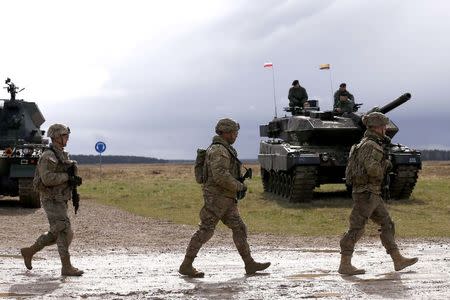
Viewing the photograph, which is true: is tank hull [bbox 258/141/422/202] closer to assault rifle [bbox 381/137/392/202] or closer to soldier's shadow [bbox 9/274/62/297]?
assault rifle [bbox 381/137/392/202]

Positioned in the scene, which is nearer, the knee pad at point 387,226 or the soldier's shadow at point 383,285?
the soldier's shadow at point 383,285

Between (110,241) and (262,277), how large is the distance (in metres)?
5.14

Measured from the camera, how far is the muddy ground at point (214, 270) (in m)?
7.24

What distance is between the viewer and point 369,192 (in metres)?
8.52

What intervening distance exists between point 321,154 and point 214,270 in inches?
480

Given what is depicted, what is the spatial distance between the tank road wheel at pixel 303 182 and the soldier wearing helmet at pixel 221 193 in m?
11.6

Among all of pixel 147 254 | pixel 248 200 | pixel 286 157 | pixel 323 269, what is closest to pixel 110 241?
pixel 147 254

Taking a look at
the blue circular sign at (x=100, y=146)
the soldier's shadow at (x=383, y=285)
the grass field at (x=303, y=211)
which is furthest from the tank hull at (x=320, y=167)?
the blue circular sign at (x=100, y=146)

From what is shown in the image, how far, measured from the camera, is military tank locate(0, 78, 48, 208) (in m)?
18.9

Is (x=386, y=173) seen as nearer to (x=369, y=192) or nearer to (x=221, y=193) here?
(x=369, y=192)

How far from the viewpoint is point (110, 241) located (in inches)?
505

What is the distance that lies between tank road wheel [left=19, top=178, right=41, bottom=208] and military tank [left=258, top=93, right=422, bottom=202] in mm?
7088

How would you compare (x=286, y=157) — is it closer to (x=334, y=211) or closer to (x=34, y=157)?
(x=334, y=211)

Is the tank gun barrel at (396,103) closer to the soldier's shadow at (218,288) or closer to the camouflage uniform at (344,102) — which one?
the camouflage uniform at (344,102)
